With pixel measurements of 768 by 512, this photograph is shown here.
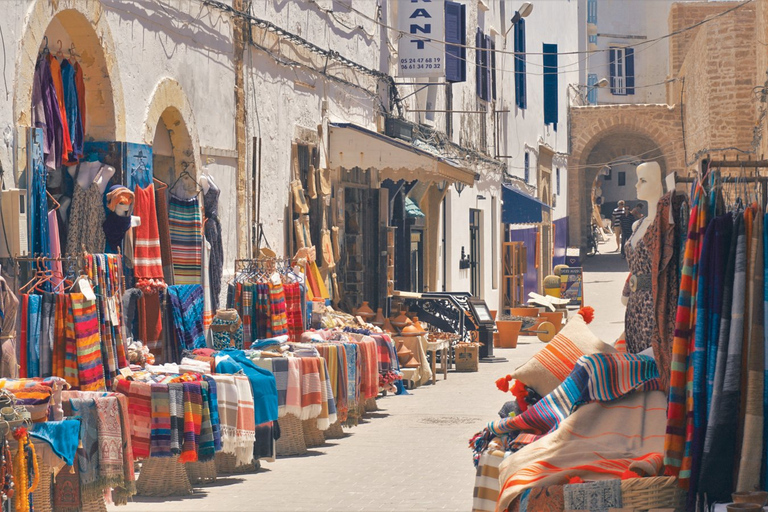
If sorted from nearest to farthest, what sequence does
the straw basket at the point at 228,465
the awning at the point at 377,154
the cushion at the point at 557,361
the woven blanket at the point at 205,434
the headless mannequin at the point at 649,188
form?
1. the cushion at the point at 557,361
2. the headless mannequin at the point at 649,188
3. the woven blanket at the point at 205,434
4. the straw basket at the point at 228,465
5. the awning at the point at 377,154

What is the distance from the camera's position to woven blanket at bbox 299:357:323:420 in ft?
30.1

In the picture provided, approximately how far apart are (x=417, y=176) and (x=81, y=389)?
807 centimetres

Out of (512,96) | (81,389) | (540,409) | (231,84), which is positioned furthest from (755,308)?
(512,96)

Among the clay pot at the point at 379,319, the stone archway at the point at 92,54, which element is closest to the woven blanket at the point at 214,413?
the stone archway at the point at 92,54

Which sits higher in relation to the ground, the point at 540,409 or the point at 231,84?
the point at 231,84

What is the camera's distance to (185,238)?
9789 mm

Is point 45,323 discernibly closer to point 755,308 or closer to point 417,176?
point 755,308

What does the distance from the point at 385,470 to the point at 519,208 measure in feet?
55.4

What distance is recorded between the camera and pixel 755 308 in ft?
14.1

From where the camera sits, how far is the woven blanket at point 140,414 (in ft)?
23.9

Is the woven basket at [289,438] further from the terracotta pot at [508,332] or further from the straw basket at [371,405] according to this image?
the terracotta pot at [508,332]

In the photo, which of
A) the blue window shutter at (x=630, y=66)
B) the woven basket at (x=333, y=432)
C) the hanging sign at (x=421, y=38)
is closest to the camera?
the woven basket at (x=333, y=432)

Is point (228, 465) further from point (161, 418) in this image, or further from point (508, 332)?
point (508, 332)

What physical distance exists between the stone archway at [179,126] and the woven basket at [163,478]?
9.54 feet
